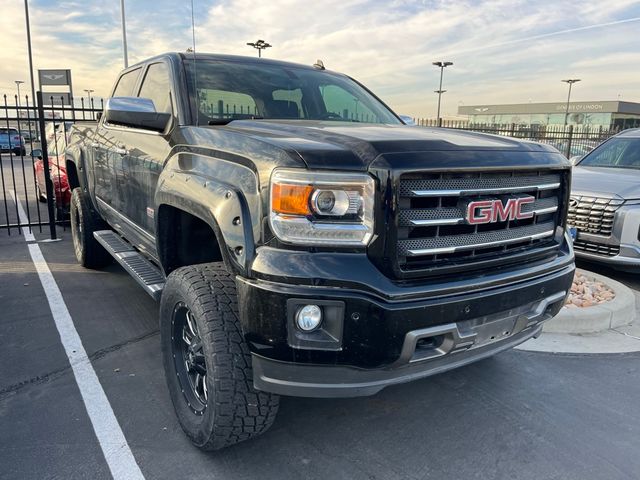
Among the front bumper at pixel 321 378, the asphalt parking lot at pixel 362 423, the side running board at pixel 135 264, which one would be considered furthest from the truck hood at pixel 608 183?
the side running board at pixel 135 264

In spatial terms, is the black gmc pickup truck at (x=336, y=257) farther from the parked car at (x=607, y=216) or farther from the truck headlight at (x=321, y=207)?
the parked car at (x=607, y=216)

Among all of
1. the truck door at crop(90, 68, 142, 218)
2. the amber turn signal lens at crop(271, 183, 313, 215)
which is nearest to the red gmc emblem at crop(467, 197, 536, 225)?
the amber turn signal lens at crop(271, 183, 313, 215)

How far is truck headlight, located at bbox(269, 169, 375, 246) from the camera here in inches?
78.0

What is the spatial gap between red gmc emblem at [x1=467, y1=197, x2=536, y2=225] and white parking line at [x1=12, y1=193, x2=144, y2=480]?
1.92 m

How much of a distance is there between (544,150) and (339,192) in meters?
1.30

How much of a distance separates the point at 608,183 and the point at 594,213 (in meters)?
0.47

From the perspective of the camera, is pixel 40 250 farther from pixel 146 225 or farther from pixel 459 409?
pixel 459 409

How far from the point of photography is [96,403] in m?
2.92

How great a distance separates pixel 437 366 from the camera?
2.24 metres

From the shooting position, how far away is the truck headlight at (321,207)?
78.0 inches

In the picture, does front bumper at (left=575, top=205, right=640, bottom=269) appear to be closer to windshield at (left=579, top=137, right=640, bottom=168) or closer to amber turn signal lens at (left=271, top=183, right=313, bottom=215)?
windshield at (left=579, top=137, right=640, bottom=168)

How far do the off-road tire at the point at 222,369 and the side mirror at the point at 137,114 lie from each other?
1.03 meters

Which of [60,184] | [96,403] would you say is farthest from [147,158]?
[60,184]

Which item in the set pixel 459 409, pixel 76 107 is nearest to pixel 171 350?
pixel 459 409
